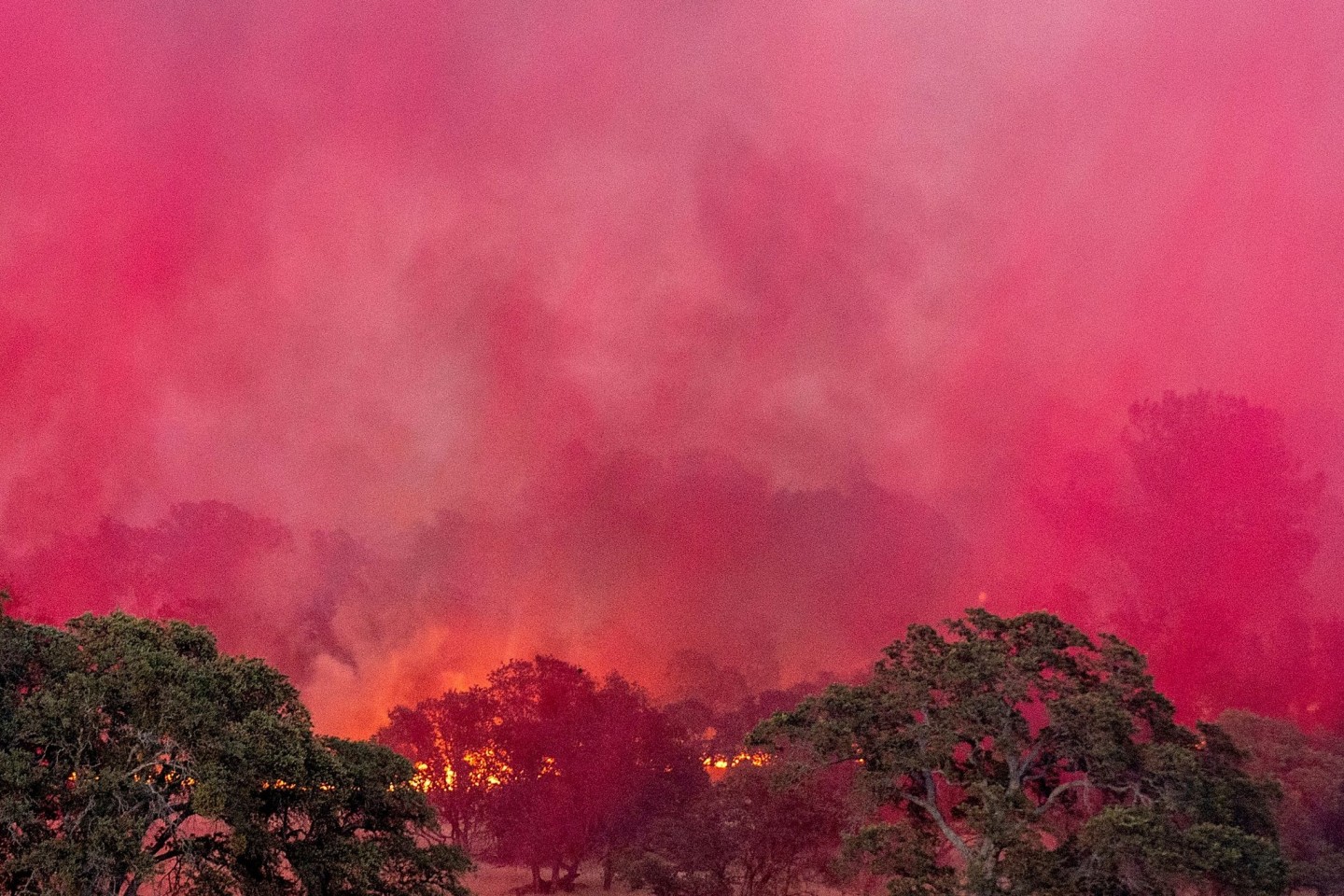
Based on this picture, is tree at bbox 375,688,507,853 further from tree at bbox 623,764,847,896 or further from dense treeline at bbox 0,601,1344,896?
tree at bbox 623,764,847,896

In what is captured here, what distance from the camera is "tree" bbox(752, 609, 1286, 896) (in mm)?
33531

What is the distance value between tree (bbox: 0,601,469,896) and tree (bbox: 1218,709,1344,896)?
4395 cm

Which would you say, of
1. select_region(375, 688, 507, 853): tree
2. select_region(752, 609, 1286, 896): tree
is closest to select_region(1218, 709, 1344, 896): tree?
select_region(752, 609, 1286, 896): tree

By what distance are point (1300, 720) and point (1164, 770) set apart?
240 ft

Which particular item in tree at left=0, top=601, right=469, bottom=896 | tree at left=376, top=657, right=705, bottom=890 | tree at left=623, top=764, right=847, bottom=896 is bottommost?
tree at left=0, top=601, right=469, bottom=896

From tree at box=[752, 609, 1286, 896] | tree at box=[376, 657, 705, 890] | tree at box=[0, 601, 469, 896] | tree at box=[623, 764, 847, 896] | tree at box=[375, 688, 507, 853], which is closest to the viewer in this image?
tree at box=[0, 601, 469, 896]

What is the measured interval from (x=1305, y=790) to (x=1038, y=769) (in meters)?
30.6

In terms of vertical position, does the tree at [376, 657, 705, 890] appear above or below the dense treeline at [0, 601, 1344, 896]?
above

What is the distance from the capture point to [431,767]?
68312 mm

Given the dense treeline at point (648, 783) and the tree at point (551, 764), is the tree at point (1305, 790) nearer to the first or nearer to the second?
the dense treeline at point (648, 783)

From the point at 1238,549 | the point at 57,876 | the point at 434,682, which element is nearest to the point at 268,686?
the point at 57,876

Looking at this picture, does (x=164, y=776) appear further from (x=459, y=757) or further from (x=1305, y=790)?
(x=1305, y=790)

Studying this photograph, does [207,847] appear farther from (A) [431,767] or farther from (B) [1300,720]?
(B) [1300,720]

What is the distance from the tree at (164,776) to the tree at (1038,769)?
1926 centimetres
